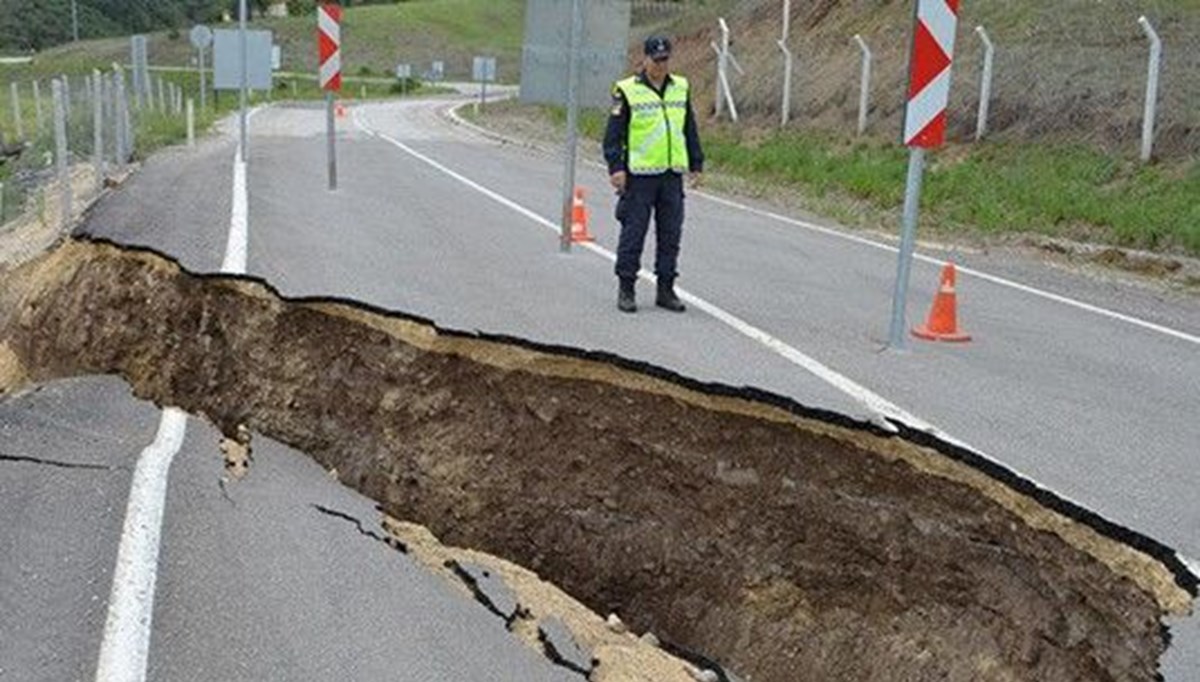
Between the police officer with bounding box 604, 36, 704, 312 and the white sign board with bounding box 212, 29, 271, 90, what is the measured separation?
52.0 ft

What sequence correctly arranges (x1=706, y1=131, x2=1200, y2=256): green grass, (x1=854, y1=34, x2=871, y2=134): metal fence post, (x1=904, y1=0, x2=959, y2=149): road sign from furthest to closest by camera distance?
(x1=854, y1=34, x2=871, y2=134): metal fence post < (x1=706, y1=131, x2=1200, y2=256): green grass < (x1=904, y1=0, x2=959, y2=149): road sign

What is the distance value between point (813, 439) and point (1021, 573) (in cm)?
125

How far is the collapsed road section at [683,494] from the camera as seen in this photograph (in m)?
5.00

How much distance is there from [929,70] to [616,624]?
4.01 m

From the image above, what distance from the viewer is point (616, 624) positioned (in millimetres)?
5734

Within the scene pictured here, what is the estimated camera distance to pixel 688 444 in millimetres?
6246

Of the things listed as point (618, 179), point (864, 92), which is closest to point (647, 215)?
point (618, 179)

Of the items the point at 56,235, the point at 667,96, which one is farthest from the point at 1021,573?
the point at 56,235

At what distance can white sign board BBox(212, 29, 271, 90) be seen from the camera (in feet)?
76.6

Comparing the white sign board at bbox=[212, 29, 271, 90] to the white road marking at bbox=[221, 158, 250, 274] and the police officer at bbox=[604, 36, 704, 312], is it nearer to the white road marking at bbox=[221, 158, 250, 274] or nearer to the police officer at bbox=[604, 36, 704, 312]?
the white road marking at bbox=[221, 158, 250, 274]

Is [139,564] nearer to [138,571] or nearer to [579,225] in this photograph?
[138,571]

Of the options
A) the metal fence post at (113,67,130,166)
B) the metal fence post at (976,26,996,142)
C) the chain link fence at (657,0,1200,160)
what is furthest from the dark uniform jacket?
the metal fence post at (113,67,130,166)

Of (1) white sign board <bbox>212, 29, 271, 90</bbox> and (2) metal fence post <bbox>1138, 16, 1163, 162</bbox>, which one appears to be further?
(1) white sign board <bbox>212, 29, 271, 90</bbox>

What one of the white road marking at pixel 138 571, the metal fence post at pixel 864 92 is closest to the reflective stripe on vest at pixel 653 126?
the white road marking at pixel 138 571
